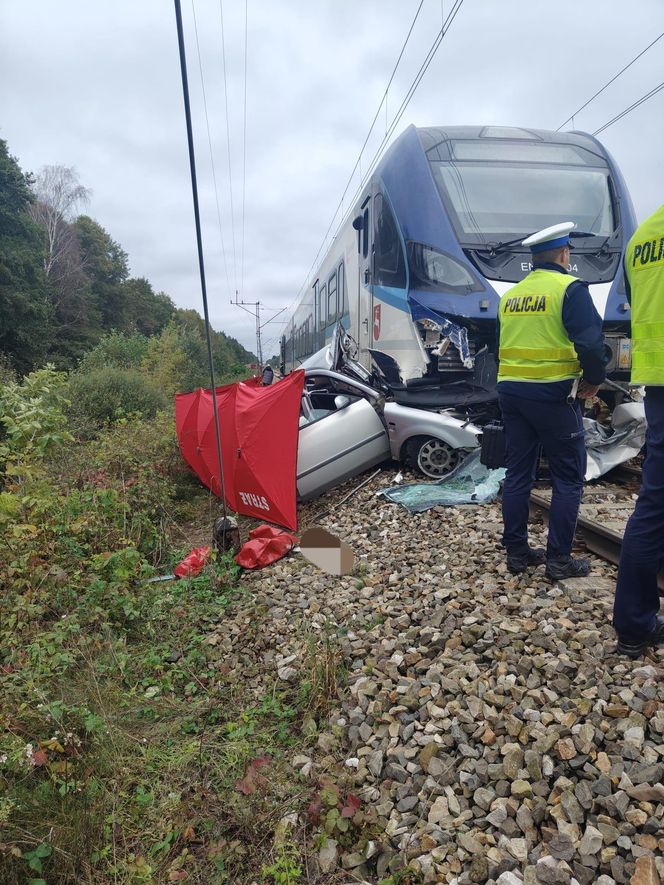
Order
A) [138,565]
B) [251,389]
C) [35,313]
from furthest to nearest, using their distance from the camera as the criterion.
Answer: [35,313], [251,389], [138,565]

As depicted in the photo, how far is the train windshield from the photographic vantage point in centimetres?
693

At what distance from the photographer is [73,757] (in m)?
2.60

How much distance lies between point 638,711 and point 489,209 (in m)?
6.10

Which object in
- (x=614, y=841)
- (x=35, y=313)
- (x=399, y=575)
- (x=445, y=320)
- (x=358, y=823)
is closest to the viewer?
(x=614, y=841)

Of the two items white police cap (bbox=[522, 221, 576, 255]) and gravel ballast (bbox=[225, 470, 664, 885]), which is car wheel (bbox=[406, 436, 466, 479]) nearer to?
gravel ballast (bbox=[225, 470, 664, 885])

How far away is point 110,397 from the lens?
13578 millimetres

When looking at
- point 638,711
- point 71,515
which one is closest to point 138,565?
point 71,515

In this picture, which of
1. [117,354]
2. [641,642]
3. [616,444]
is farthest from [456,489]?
[117,354]

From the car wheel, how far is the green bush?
7.66 metres

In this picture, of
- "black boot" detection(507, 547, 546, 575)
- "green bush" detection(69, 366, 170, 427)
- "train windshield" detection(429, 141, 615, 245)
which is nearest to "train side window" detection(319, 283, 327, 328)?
"green bush" detection(69, 366, 170, 427)

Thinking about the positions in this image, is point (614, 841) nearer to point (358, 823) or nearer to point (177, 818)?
point (358, 823)

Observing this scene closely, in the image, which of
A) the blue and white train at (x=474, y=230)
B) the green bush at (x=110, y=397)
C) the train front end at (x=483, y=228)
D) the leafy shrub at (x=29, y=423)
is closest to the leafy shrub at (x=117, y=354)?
the green bush at (x=110, y=397)

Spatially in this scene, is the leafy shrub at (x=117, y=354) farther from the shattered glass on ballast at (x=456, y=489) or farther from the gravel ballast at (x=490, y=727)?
the gravel ballast at (x=490, y=727)

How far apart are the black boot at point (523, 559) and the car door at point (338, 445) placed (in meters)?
3.13
